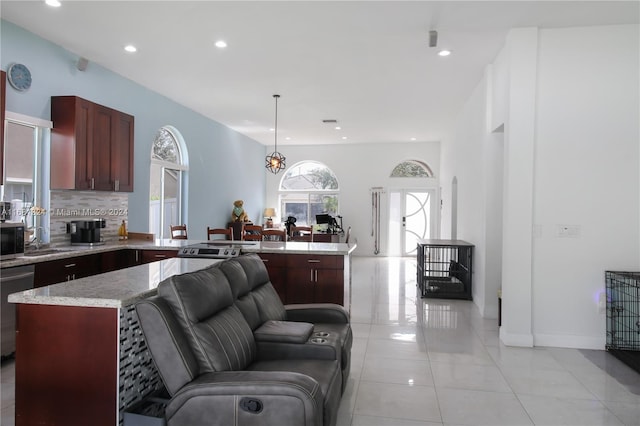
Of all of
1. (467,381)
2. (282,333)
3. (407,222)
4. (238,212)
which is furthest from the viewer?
(407,222)

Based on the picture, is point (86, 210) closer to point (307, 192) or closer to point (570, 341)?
point (570, 341)

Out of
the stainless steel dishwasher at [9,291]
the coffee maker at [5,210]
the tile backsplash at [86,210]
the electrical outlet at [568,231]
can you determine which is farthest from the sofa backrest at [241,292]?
the electrical outlet at [568,231]

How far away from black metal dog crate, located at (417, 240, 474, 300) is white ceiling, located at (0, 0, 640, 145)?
7.78 feet

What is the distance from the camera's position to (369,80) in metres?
5.53

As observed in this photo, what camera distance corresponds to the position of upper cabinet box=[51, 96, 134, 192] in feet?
13.9

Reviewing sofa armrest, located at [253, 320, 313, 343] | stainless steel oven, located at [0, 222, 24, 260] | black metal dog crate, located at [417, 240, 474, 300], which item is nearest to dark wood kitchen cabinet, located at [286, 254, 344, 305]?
sofa armrest, located at [253, 320, 313, 343]

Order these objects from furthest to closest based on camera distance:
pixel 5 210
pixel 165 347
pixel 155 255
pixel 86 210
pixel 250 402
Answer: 1. pixel 86 210
2. pixel 155 255
3. pixel 5 210
4. pixel 165 347
5. pixel 250 402

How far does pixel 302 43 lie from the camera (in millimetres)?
4293

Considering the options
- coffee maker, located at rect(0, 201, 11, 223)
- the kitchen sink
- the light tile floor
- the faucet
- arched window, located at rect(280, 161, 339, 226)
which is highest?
arched window, located at rect(280, 161, 339, 226)

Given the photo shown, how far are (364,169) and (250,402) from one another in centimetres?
972

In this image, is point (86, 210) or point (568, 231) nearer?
point (568, 231)

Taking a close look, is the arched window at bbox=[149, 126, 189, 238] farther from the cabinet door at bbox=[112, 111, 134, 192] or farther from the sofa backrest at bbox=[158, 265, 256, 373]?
the sofa backrest at bbox=[158, 265, 256, 373]

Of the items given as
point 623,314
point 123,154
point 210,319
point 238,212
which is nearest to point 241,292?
point 210,319

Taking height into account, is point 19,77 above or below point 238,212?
above
